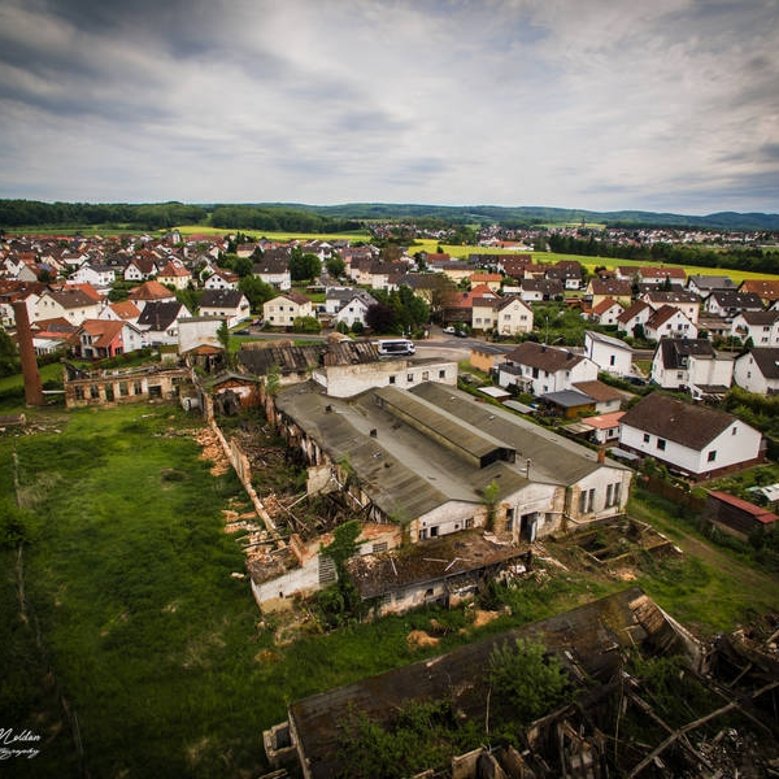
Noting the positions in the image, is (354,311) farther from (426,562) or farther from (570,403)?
(426,562)

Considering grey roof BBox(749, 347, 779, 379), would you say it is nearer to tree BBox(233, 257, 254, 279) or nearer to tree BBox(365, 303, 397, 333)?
tree BBox(365, 303, 397, 333)

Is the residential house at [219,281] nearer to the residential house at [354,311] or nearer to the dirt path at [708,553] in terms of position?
the residential house at [354,311]

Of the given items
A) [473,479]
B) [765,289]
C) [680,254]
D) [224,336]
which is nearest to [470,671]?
[473,479]

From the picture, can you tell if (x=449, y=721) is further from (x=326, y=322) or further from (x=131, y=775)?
(x=326, y=322)

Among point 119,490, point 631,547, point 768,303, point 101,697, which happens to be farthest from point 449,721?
point 768,303

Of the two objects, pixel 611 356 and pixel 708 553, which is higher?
pixel 611 356

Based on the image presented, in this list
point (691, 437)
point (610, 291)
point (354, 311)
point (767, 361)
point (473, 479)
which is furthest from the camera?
point (610, 291)
